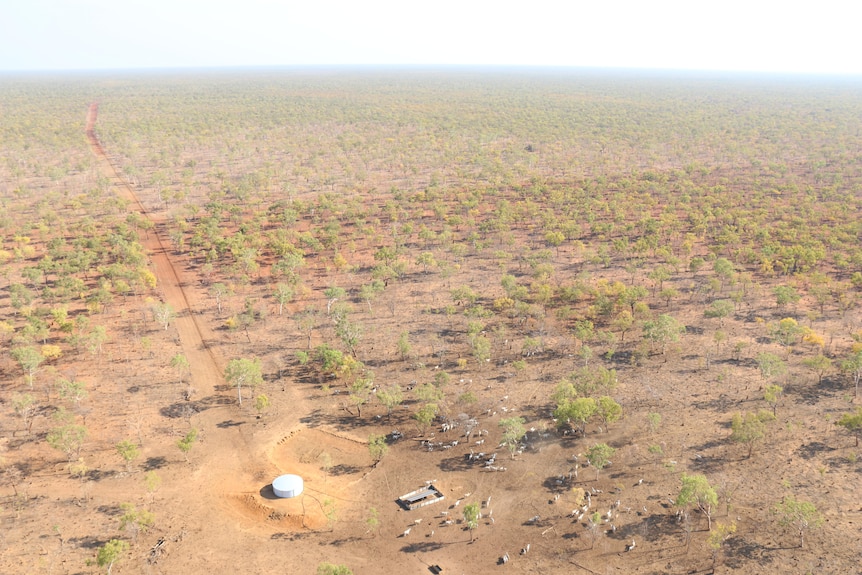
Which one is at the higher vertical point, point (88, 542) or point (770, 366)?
point (770, 366)

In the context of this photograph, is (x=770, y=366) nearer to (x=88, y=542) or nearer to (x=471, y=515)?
(x=471, y=515)

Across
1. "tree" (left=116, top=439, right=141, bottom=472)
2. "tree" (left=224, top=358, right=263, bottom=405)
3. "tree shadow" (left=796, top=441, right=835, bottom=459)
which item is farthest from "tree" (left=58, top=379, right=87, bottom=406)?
"tree shadow" (left=796, top=441, right=835, bottom=459)

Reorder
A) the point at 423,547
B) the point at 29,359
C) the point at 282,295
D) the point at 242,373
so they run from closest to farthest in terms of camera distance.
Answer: the point at 423,547, the point at 242,373, the point at 29,359, the point at 282,295

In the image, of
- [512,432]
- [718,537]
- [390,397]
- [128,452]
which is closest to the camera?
[718,537]

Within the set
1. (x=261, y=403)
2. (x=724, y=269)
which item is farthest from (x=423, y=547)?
(x=724, y=269)

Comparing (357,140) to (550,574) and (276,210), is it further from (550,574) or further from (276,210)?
(550,574)

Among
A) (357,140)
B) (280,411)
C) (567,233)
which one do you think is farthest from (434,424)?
(357,140)

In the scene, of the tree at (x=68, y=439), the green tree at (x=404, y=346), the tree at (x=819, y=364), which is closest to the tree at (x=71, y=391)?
the tree at (x=68, y=439)
